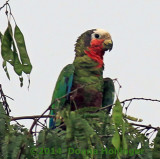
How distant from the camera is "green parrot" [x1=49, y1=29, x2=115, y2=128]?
5.43 metres

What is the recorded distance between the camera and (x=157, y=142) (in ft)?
8.88

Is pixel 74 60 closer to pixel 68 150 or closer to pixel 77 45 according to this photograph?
pixel 77 45

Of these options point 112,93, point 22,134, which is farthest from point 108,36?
point 22,134

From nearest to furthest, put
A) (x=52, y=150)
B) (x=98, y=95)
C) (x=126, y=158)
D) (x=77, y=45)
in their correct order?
1. (x=52, y=150)
2. (x=126, y=158)
3. (x=98, y=95)
4. (x=77, y=45)

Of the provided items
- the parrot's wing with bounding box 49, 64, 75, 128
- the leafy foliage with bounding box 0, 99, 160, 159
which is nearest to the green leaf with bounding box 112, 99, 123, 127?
the leafy foliage with bounding box 0, 99, 160, 159

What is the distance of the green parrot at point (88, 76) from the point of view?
5430 mm

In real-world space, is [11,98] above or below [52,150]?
above

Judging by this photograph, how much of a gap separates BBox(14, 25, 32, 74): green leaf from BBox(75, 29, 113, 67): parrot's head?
2.72m

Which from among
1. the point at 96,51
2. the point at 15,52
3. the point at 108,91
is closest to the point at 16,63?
the point at 15,52

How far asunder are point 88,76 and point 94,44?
0.66 m

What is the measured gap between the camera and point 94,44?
19.9 feet

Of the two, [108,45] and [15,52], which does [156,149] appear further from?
[108,45]

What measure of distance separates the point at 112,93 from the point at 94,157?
331 cm

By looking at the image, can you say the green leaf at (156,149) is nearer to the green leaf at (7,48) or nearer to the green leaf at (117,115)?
the green leaf at (117,115)
